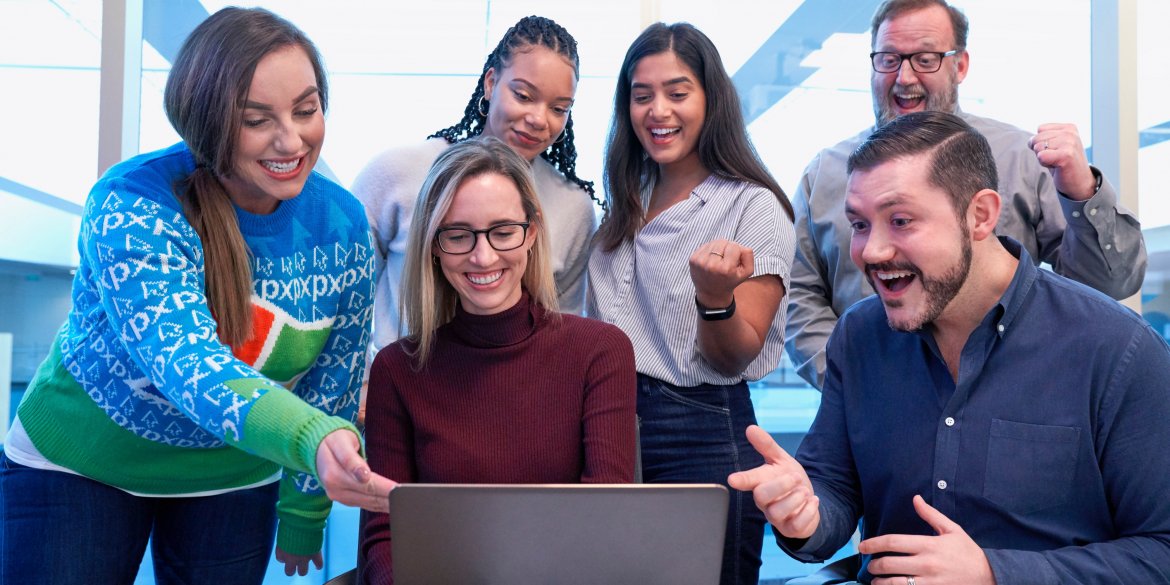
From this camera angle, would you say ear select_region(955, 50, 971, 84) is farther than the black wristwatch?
Yes

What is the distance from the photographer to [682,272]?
199cm

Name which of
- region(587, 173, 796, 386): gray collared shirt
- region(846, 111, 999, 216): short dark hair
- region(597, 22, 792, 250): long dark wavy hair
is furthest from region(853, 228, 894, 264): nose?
region(597, 22, 792, 250): long dark wavy hair

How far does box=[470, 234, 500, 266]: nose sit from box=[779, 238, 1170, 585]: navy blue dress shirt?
2.28 feet

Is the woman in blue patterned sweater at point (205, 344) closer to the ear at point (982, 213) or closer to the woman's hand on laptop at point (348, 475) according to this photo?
the woman's hand on laptop at point (348, 475)

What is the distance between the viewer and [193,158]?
157 centimetres

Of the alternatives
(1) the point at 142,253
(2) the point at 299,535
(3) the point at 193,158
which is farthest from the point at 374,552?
(3) the point at 193,158

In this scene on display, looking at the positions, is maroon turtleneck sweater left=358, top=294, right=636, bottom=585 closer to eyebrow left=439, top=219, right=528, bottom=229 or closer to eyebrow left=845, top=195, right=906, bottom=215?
eyebrow left=439, top=219, right=528, bottom=229

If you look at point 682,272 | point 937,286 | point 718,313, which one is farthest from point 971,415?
point 682,272

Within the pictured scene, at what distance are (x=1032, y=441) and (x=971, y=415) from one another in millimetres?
94

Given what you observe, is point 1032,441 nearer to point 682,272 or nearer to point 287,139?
point 682,272

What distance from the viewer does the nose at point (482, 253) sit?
1.71 m

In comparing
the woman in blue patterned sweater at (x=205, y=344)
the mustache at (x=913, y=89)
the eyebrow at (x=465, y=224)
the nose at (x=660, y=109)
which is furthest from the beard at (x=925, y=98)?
A: the woman in blue patterned sweater at (x=205, y=344)

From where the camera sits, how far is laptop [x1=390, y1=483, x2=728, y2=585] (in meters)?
1.09

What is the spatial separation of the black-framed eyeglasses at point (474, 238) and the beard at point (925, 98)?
1.01 metres
